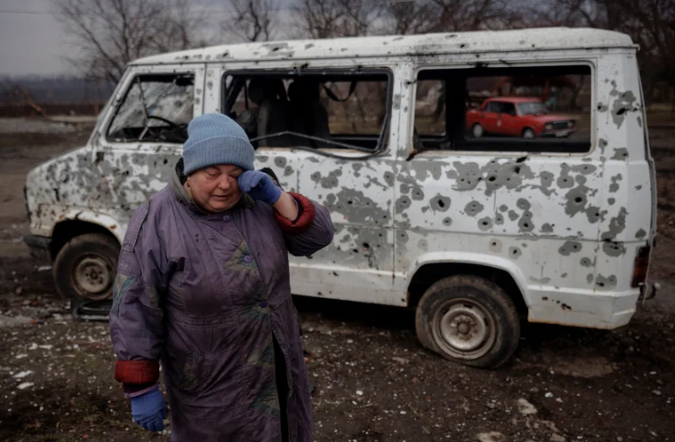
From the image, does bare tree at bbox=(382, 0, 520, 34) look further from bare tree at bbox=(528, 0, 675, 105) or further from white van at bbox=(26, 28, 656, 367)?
white van at bbox=(26, 28, 656, 367)

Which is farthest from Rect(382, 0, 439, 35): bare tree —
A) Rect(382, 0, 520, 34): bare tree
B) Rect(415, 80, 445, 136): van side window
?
Rect(415, 80, 445, 136): van side window

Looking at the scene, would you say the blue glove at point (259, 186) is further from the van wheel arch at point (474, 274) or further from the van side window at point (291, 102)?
the van wheel arch at point (474, 274)

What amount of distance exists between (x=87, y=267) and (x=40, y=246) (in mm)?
467

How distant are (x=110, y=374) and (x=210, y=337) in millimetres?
2447

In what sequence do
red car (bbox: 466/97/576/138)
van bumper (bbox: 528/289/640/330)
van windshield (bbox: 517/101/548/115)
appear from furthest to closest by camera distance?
van windshield (bbox: 517/101/548/115) < red car (bbox: 466/97/576/138) < van bumper (bbox: 528/289/640/330)

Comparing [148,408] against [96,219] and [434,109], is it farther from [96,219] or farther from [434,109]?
[434,109]

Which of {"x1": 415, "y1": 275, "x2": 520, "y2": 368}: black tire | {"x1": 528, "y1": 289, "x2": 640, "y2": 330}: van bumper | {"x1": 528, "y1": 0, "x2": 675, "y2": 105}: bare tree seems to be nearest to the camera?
{"x1": 528, "y1": 289, "x2": 640, "y2": 330}: van bumper

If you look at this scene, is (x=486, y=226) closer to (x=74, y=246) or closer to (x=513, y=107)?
(x=74, y=246)

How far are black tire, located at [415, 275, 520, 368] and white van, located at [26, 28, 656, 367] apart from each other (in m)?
0.01

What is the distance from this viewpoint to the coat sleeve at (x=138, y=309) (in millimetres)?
1998

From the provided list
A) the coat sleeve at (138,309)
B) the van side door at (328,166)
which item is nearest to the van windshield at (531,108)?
the van side door at (328,166)

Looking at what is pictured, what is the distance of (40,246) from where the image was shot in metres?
5.37

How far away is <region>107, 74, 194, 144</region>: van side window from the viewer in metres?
4.87

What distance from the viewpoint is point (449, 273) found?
436 centimetres
